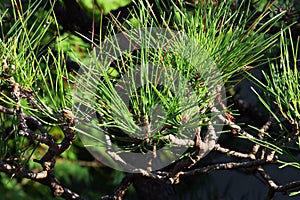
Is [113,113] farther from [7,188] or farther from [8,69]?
[7,188]

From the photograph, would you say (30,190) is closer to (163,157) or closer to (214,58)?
(163,157)

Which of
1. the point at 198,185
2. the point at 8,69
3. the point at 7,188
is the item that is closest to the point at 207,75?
the point at 8,69

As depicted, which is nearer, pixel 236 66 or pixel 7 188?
pixel 236 66

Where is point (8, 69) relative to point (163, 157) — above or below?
above

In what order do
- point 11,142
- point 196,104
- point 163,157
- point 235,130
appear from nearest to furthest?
1. point 196,104
2. point 235,130
3. point 163,157
4. point 11,142

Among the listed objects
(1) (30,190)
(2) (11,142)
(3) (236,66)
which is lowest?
(1) (30,190)

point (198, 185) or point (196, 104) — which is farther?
point (198, 185)

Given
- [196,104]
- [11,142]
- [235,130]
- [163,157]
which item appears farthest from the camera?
[11,142]

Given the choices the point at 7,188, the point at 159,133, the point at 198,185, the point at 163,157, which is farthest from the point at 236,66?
the point at 7,188

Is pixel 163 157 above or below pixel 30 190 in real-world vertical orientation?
above
